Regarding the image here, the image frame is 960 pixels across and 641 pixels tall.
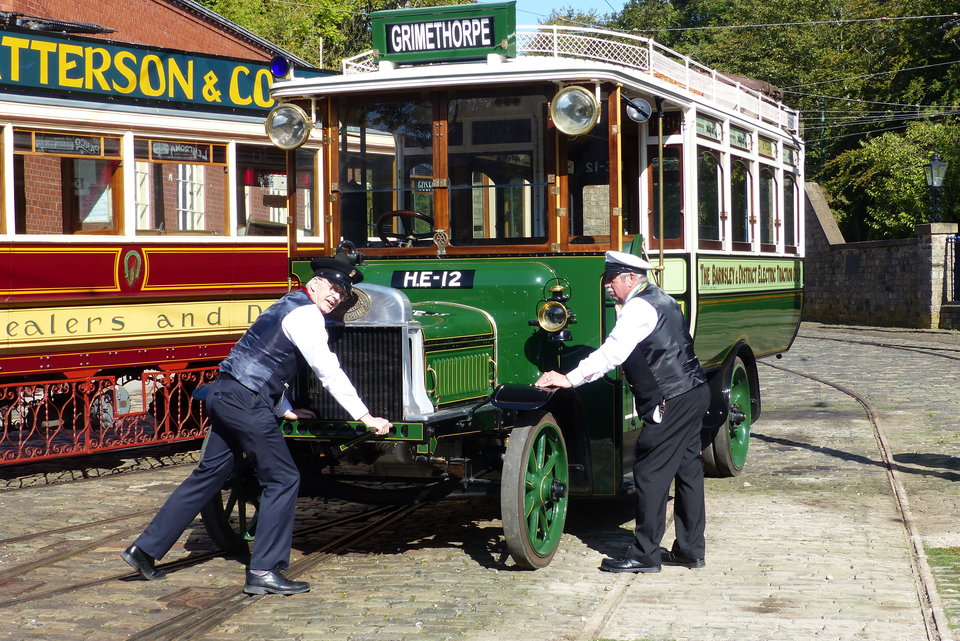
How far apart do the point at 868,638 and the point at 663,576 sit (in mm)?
1469

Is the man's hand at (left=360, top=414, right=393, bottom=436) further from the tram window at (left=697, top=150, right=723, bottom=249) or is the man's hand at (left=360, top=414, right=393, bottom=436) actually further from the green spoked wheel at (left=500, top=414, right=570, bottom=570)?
the tram window at (left=697, top=150, right=723, bottom=249)

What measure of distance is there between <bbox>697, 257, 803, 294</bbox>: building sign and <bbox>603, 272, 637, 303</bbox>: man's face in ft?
6.93

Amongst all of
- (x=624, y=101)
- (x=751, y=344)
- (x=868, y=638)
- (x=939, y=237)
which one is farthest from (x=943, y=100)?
(x=868, y=638)

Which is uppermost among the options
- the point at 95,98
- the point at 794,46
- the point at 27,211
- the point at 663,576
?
the point at 794,46

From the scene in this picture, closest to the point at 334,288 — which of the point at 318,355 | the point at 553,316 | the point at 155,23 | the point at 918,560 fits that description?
the point at 318,355

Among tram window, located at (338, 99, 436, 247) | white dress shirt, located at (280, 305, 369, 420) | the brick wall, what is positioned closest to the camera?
white dress shirt, located at (280, 305, 369, 420)

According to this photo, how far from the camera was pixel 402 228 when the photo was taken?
812 cm

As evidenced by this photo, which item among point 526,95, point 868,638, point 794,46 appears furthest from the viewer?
point 794,46

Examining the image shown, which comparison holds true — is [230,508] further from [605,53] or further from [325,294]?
[605,53]

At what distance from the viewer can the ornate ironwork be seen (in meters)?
10.4

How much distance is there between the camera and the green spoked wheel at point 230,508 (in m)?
7.12

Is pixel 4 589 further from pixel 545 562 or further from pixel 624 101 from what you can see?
pixel 624 101

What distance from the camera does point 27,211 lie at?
33.7 feet

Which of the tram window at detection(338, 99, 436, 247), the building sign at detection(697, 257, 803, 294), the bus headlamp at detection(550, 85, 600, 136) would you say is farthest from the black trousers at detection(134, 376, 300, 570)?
→ the building sign at detection(697, 257, 803, 294)
